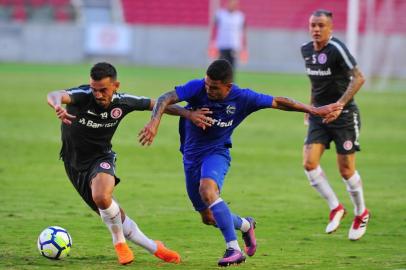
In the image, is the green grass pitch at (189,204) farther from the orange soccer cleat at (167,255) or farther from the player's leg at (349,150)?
the player's leg at (349,150)

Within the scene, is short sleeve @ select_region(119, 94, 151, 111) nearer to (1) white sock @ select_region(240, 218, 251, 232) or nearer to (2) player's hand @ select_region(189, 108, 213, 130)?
(2) player's hand @ select_region(189, 108, 213, 130)

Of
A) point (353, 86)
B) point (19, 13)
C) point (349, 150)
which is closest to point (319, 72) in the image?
point (353, 86)

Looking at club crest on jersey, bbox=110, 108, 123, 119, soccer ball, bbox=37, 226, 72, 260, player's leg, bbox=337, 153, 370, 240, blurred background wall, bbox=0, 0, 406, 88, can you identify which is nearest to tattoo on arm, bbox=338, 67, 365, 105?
player's leg, bbox=337, 153, 370, 240

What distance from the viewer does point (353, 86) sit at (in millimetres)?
10820

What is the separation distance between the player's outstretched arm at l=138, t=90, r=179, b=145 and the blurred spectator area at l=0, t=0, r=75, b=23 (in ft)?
111

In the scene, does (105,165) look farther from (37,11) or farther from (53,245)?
(37,11)

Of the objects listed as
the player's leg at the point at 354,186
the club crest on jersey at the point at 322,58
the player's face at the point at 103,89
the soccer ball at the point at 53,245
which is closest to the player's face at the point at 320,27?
the club crest on jersey at the point at 322,58

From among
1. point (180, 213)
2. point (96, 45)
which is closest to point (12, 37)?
point (96, 45)

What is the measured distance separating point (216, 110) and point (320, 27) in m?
2.89

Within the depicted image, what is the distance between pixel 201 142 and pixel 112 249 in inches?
58.7

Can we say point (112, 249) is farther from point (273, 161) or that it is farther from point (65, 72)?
point (65, 72)

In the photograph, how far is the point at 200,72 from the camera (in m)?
35.6

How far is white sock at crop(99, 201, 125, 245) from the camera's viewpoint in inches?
337

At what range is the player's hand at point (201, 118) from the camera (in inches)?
339
